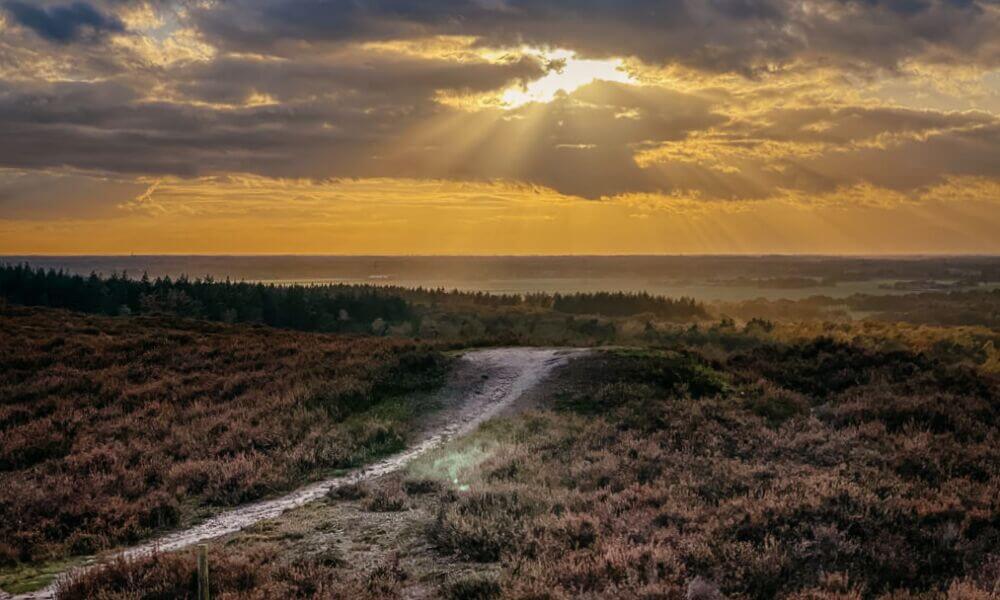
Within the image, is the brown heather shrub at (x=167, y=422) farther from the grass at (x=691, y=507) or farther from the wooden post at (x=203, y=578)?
the wooden post at (x=203, y=578)

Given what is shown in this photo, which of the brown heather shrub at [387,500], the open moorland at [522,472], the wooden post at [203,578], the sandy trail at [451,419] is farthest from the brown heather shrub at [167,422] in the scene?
the wooden post at [203,578]

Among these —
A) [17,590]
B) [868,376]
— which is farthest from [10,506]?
[868,376]

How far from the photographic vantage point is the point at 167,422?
2150 centimetres

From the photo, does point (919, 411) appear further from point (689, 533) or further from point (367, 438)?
point (367, 438)

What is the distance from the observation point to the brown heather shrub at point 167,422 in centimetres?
1427

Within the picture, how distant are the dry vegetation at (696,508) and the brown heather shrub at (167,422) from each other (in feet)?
10.7

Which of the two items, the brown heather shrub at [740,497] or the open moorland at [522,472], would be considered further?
the open moorland at [522,472]

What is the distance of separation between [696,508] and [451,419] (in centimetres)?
1117

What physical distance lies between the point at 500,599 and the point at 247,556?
14.5 ft

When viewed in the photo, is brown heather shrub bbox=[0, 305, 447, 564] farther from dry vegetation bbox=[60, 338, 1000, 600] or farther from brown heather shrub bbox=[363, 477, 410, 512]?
dry vegetation bbox=[60, 338, 1000, 600]

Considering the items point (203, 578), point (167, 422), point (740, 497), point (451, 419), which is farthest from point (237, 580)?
point (167, 422)

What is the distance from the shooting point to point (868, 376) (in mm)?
26297

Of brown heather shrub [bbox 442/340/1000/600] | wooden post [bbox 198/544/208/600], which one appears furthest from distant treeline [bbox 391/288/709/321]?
wooden post [bbox 198/544/208/600]

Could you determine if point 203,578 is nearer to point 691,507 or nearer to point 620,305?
point 691,507
